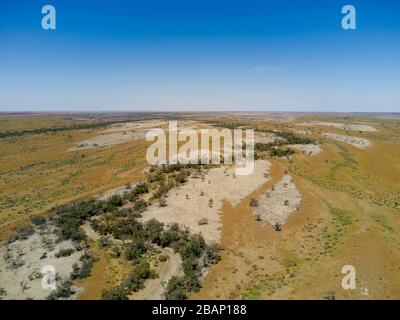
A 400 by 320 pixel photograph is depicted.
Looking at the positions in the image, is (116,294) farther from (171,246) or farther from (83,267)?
(171,246)

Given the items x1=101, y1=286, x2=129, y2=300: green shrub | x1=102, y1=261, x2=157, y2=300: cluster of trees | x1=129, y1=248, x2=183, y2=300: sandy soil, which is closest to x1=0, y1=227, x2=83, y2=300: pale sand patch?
x1=101, y1=286, x2=129, y2=300: green shrub

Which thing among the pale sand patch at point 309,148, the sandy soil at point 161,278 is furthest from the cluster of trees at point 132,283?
the pale sand patch at point 309,148

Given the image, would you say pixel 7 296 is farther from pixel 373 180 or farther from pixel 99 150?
pixel 99 150

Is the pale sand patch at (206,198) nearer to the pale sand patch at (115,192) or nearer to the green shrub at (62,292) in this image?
the pale sand patch at (115,192)

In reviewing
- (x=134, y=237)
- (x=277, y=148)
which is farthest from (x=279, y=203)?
(x=277, y=148)

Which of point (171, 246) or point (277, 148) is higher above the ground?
point (277, 148)

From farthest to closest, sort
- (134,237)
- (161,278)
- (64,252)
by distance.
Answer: (134,237)
(64,252)
(161,278)
